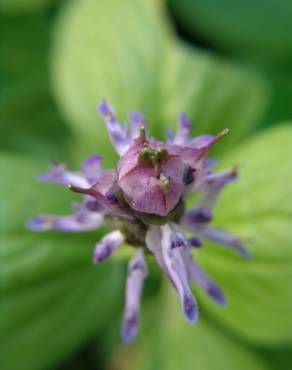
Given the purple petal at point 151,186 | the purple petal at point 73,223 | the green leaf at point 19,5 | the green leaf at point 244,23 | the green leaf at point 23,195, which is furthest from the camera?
the green leaf at point 244,23

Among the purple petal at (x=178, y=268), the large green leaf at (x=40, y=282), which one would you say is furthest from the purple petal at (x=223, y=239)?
the large green leaf at (x=40, y=282)

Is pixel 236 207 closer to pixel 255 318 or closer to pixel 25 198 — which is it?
pixel 255 318

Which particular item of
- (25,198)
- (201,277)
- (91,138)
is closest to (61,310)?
(25,198)

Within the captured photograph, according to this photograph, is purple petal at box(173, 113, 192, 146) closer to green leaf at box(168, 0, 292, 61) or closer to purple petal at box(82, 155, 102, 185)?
purple petal at box(82, 155, 102, 185)

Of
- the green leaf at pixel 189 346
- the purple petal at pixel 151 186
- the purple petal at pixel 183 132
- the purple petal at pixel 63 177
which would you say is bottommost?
the green leaf at pixel 189 346

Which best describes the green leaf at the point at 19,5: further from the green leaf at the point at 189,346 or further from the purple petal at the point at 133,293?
the purple petal at the point at 133,293

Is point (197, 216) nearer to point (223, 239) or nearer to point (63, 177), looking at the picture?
point (223, 239)

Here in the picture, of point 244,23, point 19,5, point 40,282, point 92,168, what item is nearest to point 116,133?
point 92,168
